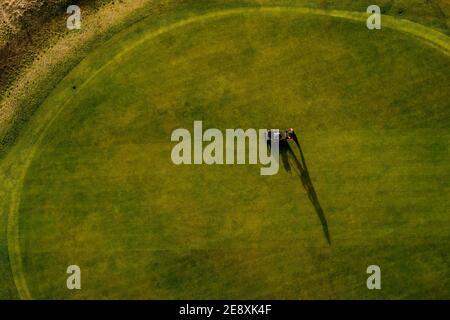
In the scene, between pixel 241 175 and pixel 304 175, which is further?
pixel 241 175

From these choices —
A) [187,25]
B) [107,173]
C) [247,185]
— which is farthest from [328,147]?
[107,173]

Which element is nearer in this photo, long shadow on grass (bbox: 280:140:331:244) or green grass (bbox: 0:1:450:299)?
green grass (bbox: 0:1:450:299)

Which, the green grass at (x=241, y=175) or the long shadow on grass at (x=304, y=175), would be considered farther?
the long shadow on grass at (x=304, y=175)
